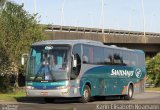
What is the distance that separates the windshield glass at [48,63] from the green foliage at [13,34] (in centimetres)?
842

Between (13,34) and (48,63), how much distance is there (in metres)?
9.57

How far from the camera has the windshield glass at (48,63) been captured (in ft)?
84.9

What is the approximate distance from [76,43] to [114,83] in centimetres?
492

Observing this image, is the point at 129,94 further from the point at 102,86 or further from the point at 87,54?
the point at 87,54

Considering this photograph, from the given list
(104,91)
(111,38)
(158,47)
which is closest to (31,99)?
(104,91)

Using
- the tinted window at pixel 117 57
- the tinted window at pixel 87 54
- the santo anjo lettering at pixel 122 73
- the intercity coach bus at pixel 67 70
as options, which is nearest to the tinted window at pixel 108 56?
the intercity coach bus at pixel 67 70

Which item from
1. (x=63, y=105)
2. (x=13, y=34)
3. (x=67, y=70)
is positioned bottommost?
(x=63, y=105)

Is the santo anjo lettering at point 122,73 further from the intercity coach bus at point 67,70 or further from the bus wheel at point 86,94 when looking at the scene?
the bus wheel at point 86,94

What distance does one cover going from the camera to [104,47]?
29406 millimetres

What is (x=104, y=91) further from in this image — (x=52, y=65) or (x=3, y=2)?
(x=3, y=2)

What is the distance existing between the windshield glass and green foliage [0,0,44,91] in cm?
842

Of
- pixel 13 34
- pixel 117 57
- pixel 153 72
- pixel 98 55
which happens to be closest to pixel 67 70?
pixel 98 55

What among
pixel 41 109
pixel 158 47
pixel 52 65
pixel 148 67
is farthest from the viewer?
pixel 158 47

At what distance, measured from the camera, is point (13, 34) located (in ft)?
115
